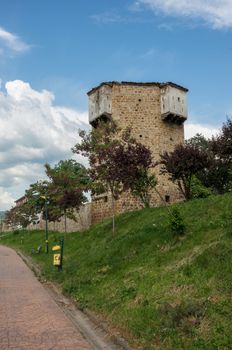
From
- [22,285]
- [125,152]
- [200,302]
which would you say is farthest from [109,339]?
[125,152]

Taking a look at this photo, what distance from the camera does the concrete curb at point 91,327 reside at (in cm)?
733

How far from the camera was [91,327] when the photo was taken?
28.3 feet

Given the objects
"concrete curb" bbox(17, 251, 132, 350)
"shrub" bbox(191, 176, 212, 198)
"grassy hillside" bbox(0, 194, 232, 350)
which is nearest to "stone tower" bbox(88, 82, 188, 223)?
"shrub" bbox(191, 176, 212, 198)

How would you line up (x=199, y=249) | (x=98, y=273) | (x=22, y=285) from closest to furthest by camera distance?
(x=199, y=249) < (x=98, y=273) < (x=22, y=285)

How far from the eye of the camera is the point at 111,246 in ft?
52.6

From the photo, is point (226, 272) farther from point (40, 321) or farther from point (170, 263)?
point (40, 321)

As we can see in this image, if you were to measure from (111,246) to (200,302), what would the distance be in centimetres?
865

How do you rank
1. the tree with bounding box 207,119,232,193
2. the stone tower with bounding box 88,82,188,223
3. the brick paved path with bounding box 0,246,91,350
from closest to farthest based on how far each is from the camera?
the brick paved path with bounding box 0,246,91,350 < the tree with bounding box 207,119,232,193 < the stone tower with bounding box 88,82,188,223

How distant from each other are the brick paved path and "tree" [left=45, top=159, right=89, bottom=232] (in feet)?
39.0

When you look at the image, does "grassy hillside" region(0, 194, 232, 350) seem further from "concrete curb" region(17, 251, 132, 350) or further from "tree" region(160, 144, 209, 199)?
"tree" region(160, 144, 209, 199)

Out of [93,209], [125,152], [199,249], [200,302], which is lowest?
[200,302]

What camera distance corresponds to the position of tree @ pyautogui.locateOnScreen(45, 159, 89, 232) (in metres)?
29.8

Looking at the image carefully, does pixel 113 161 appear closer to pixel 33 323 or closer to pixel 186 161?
pixel 186 161

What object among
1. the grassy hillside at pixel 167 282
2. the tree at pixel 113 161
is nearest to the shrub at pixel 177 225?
the grassy hillside at pixel 167 282
